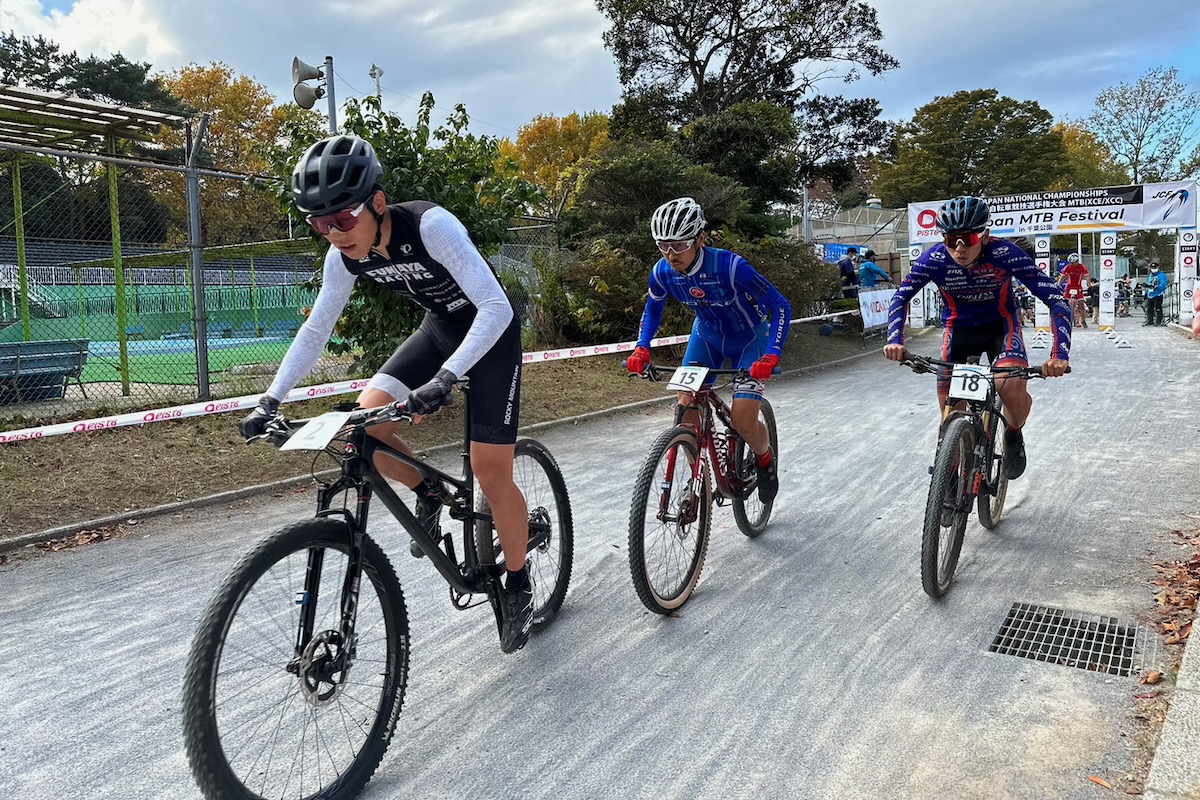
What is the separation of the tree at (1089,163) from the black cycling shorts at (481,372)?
5817cm

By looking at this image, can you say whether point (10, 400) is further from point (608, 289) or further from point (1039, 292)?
point (1039, 292)

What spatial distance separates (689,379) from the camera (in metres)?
4.61

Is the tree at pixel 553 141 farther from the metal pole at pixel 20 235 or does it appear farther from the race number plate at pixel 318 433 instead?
the race number plate at pixel 318 433

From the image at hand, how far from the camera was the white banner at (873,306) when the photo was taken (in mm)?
19812

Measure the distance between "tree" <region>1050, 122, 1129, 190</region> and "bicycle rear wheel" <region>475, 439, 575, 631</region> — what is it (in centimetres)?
5761

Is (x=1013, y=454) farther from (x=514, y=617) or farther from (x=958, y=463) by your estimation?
(x=514, y=617)

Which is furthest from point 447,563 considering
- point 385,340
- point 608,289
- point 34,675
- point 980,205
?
point 608,289

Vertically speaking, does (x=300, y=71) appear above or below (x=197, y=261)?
above

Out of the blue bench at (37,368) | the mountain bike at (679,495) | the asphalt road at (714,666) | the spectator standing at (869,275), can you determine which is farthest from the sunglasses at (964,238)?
the spectator standing at (869,275)

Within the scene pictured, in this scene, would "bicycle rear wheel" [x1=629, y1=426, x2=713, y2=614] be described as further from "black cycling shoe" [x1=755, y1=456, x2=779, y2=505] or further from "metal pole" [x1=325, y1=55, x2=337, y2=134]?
"metal pole" [x1=325, y1=55, x2=337, y2=134]

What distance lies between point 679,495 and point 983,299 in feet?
8.37

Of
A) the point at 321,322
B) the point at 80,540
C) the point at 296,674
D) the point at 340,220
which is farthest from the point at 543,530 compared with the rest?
the point at 80,540

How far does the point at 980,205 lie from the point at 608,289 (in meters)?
10.3

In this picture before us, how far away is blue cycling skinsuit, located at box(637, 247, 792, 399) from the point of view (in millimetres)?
5004
